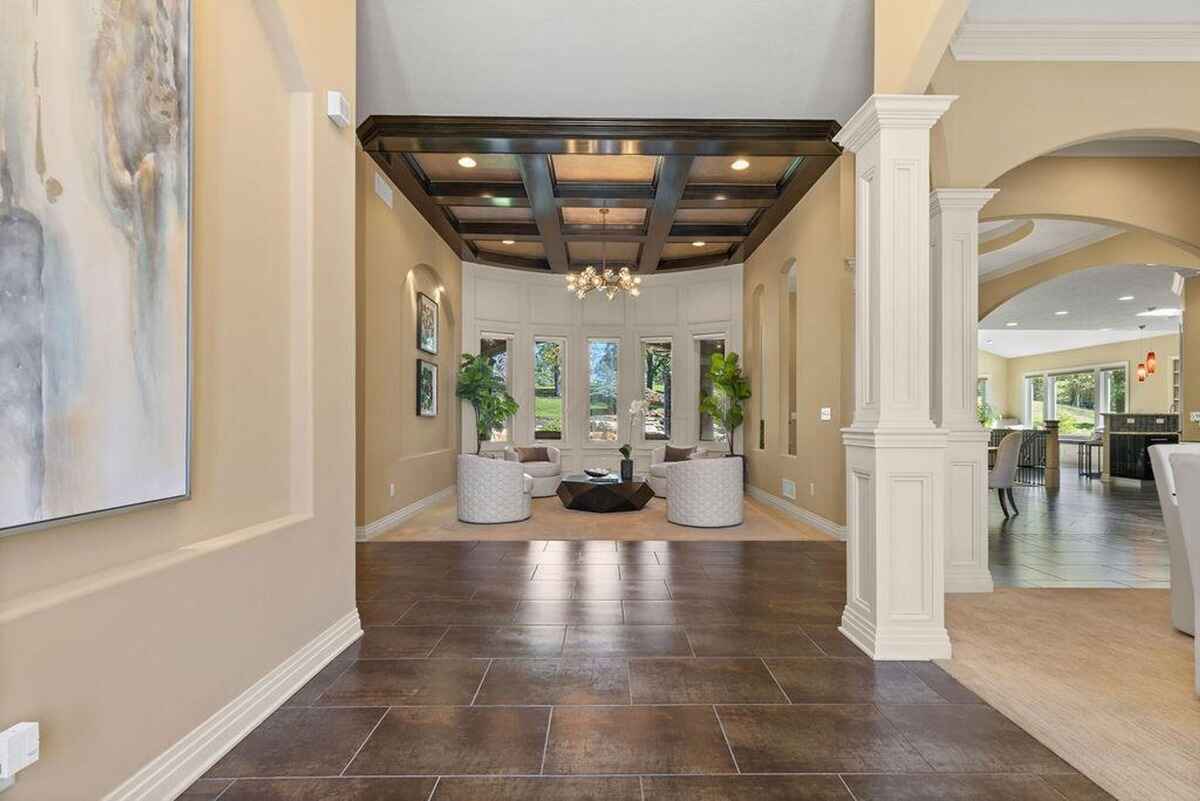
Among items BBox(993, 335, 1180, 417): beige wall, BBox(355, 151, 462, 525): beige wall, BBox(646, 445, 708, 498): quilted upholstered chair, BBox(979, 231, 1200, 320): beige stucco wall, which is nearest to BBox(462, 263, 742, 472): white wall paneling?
BBox(355, 151, 462, 525): beige wall

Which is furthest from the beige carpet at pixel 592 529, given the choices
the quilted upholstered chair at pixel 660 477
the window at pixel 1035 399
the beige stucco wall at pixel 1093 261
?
the window at pixel 1035 399

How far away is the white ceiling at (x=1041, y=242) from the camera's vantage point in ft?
24.8

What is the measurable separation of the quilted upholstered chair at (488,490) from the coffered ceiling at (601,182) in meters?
2.79

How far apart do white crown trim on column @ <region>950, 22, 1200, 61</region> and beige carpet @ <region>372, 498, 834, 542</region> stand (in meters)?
3.91

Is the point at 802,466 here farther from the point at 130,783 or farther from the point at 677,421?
the point at 130,783

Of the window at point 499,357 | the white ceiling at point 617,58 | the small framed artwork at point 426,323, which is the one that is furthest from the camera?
the window at point 499,357

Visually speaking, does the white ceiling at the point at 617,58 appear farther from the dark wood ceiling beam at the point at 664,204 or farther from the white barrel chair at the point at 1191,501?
the white barrel chair at the point at 1191,501

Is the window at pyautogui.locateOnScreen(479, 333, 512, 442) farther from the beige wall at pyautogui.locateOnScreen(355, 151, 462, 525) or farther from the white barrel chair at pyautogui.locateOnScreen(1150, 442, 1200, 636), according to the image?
the white barrel chair at pyautogui.locateOnScreen(1150, 442, 1200, 636)

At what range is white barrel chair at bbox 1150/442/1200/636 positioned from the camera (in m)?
3.13

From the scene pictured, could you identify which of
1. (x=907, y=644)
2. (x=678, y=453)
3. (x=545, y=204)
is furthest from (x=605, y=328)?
(x=907, y=644)

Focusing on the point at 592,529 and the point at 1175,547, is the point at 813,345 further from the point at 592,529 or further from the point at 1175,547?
the point at 1175,547

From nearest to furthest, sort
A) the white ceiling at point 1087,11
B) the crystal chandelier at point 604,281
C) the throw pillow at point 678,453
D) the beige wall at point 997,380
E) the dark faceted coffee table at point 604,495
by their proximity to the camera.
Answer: the white ceiling at point 1087,11 → the dark faceted coffee table at point 604,495 → the crystal chandelier at point 604,281 → the throw pillow at point 678,453 → the beige wall at point 997,380

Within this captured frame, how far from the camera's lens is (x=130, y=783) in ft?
5.44

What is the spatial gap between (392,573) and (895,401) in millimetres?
3393
